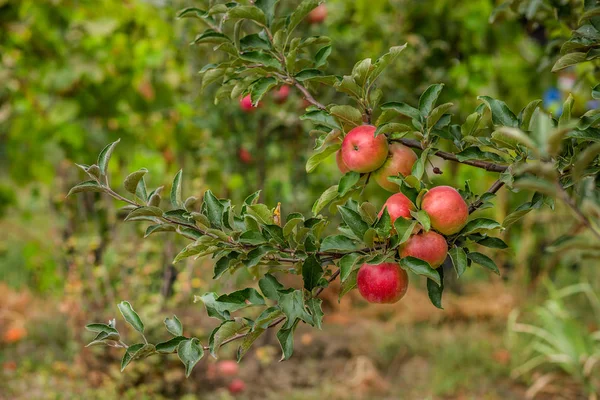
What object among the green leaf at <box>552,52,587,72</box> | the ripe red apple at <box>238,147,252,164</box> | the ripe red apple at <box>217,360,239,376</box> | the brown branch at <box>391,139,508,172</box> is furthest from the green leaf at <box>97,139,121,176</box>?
the ripe red apple at <box>238,147,252,164</box>

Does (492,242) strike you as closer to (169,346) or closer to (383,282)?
(383,282)

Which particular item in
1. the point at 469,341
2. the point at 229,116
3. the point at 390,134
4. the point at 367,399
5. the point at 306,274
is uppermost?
the point at 390,134

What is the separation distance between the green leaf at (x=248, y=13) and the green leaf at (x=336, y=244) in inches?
14.1

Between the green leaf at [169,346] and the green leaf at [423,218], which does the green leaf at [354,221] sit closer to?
the green leaf at [423,218]

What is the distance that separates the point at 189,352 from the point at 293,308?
0.51 ft

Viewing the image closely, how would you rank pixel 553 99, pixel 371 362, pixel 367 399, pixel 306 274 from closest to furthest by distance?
pixel 306 274, pixel 367 399, pixel 371 362, pixel 553 99

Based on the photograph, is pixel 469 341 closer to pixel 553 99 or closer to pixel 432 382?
pixel 432 382

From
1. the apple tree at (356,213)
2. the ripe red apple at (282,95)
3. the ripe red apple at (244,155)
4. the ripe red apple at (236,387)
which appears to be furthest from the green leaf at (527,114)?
the ripe red apple at (244,155)

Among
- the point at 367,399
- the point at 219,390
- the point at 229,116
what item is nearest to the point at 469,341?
the point at 367,399

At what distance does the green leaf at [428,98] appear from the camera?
87 cm

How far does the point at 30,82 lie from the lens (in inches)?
106

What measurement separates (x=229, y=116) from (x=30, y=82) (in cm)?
90

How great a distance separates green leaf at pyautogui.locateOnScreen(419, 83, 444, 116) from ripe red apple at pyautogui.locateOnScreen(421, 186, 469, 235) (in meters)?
0.12

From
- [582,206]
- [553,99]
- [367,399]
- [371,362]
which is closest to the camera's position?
[582,206]
